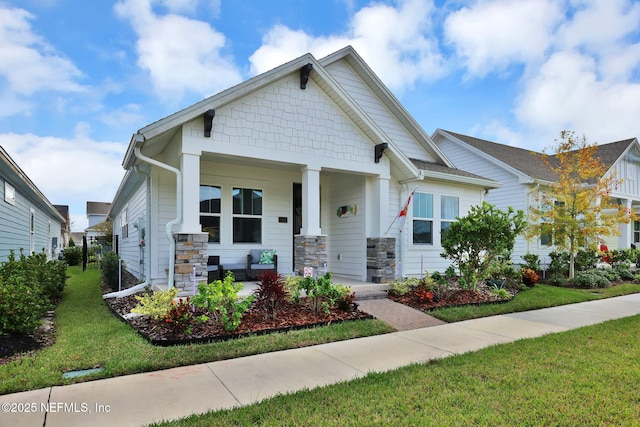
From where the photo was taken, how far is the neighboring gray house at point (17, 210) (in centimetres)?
855

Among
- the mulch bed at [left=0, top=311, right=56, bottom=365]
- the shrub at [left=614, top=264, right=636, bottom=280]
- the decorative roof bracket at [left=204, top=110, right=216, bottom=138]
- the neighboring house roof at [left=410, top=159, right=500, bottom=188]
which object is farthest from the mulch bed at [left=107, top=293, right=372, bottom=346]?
the shrub at [left=614, top=264, right=636, bottom=280]

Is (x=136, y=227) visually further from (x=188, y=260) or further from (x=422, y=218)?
(x=422, y=218)

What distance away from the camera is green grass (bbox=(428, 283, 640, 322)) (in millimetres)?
7363

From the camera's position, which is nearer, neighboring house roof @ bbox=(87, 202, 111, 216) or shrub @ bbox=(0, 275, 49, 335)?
shrub @ bbox=(0, 275, 49, 335)

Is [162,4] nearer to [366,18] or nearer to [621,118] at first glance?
[366,18]

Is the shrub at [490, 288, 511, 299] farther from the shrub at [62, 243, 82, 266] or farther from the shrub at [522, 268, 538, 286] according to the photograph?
the shrub at [62, 243, 82, 266]

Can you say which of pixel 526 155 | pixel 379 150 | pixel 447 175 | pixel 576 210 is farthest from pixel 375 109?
pixel 526 155

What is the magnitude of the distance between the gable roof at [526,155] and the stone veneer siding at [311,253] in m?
9.97

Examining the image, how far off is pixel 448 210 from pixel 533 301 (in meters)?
3.66

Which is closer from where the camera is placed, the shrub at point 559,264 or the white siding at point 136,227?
the white siding at point 136,227

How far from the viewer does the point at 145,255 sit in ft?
28.7

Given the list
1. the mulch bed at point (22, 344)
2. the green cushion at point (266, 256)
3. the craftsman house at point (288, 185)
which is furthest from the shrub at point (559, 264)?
the mulch bed at point (22, 344)

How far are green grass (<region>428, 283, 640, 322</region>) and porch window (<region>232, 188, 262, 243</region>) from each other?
489cm

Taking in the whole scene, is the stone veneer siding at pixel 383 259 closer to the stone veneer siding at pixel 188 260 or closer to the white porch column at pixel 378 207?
the white porch column at pixel 378 207
